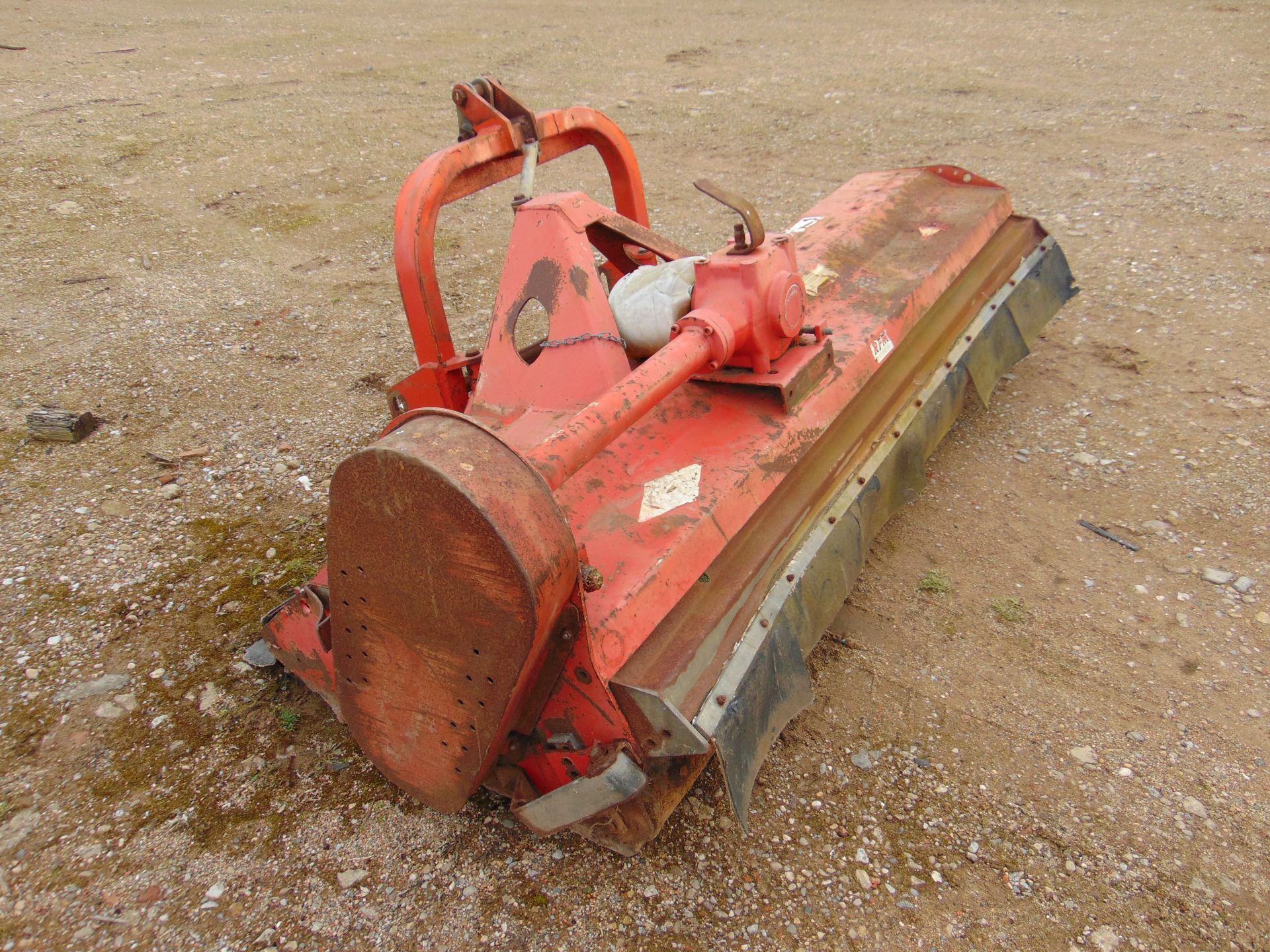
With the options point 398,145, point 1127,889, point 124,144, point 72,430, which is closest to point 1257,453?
point 1127,889

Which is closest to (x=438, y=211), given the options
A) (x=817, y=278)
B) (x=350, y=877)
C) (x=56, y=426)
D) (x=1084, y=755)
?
(x=817, y=278)

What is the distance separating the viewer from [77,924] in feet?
7.50

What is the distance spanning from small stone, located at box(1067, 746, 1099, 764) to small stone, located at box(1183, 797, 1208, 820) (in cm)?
23

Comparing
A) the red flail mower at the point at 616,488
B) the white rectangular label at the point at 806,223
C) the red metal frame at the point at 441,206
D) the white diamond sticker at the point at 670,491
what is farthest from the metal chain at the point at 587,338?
the white rectangular label at the point at 806,223

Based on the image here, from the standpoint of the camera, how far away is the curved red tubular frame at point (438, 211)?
294 centimetres

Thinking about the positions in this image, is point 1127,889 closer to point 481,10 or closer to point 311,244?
point 311,244

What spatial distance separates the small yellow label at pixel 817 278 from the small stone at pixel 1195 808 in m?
2.00

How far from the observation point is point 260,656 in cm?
300

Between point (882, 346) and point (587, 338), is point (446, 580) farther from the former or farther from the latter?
point (882, 346)

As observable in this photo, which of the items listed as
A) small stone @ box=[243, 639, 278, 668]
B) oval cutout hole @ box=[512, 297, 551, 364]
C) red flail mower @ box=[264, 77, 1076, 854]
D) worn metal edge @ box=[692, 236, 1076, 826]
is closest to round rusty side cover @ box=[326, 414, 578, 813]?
red flail mower @ box=[264, 77, 1076, 854]

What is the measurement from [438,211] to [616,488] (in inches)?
52.0

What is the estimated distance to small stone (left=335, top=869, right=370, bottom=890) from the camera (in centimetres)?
235

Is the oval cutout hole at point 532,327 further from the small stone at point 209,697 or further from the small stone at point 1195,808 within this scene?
the small stone at point 1195,808

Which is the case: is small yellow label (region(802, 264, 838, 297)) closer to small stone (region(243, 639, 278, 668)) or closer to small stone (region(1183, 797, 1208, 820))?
small stone (region(1183, 797, 1208, 820))
